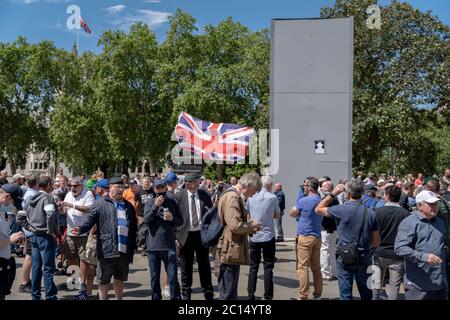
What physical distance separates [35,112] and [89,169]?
10455 millimetres

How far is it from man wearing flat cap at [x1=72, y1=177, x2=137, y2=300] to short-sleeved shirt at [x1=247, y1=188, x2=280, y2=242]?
1.84 m

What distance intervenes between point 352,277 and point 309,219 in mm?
1528

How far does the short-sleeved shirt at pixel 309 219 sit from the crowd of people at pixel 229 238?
2 cm

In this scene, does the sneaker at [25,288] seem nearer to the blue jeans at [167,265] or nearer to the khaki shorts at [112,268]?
the khaki shorts at [112,268]

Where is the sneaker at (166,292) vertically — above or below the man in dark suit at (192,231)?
below

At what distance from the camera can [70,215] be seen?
8617 millimetres

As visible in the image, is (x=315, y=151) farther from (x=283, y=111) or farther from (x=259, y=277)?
(x=259, y=277)

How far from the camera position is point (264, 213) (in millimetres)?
7883

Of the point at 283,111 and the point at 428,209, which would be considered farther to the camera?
the point at 283,111

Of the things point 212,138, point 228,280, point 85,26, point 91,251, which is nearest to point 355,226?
point 228,280

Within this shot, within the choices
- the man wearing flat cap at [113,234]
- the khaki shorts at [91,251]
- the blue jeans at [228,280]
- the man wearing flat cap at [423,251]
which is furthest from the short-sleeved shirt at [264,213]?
the man wearing flat cap at [423,251]

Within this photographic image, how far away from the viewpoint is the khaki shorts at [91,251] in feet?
26.2

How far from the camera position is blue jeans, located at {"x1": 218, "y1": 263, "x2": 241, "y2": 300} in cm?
648

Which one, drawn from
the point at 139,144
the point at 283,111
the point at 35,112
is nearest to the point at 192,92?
the point at 139,144
